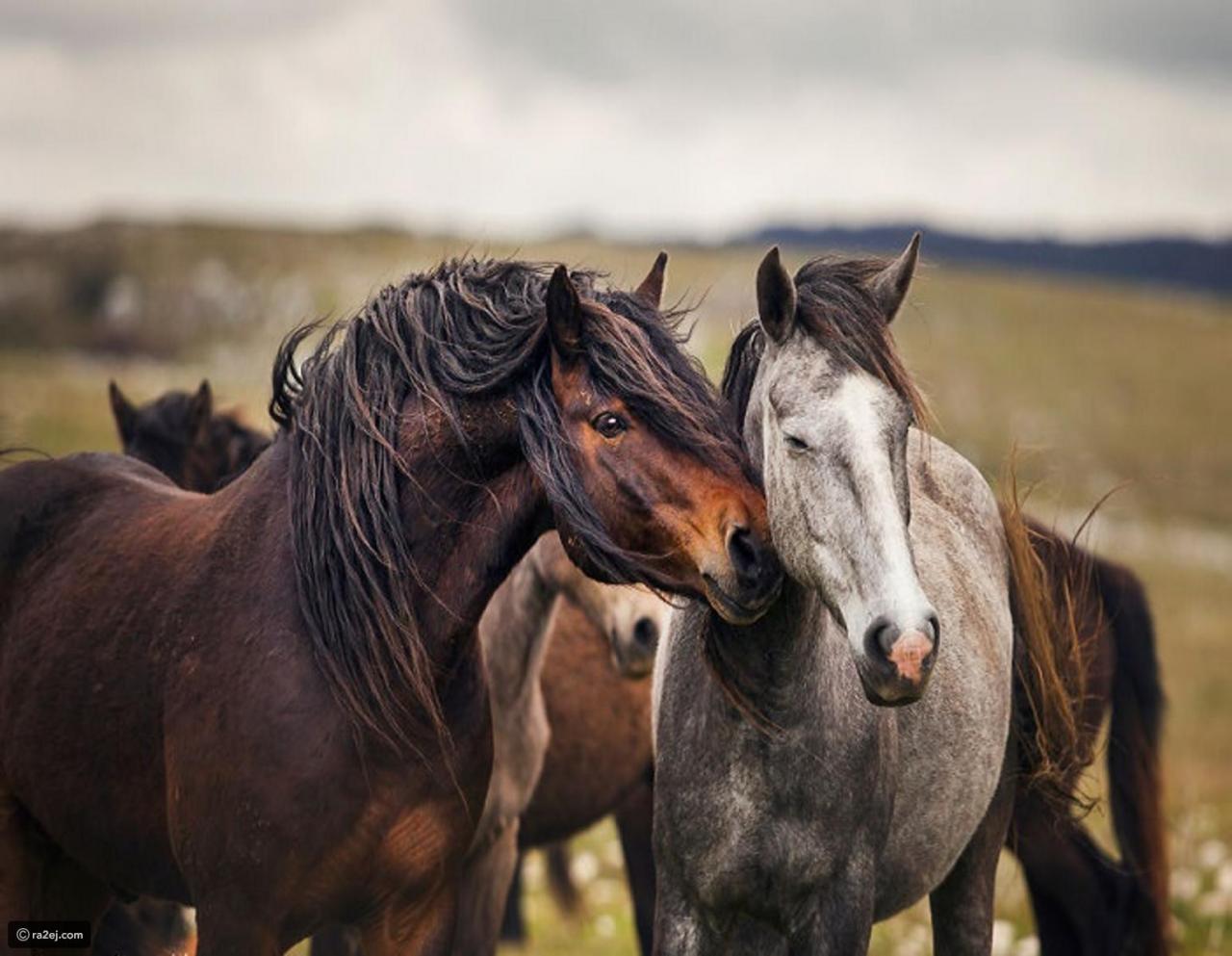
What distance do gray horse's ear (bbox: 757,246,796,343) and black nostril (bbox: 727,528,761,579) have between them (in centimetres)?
65

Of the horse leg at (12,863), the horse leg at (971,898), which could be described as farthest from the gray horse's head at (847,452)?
the horse leg at (12,863)

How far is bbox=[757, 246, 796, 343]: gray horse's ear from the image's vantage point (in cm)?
465

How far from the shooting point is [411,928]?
4.77 metres

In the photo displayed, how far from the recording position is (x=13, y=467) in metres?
5.84

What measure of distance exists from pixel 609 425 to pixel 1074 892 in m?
4.03

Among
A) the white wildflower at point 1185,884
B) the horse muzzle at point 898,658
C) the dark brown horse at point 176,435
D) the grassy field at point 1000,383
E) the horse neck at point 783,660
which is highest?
the horse muzzle at point 898,658

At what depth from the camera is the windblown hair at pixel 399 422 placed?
4570mm

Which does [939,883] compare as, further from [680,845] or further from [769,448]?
[769,448]

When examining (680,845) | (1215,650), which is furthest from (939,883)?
(1215,650)

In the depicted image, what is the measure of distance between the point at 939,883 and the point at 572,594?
2096mm

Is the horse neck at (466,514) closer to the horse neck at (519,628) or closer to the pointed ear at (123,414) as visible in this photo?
the horse neck at (519,628)

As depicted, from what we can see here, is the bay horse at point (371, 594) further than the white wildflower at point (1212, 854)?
No

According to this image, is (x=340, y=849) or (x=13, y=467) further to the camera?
(x=13, y=467)

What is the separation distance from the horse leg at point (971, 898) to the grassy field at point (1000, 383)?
2.51 m
